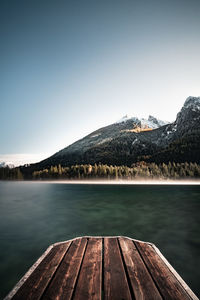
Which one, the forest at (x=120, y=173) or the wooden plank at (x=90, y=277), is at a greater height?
the wooden plank at (x=90, y=277)

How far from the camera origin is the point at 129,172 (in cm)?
12888

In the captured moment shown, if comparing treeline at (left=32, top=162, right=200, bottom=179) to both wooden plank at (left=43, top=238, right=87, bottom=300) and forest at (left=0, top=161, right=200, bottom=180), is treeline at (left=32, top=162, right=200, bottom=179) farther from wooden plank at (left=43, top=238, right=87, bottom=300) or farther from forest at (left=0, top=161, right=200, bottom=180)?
wooden plank at (left=43, top=238, right=87, bottom=300)

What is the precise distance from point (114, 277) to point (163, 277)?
1361 millimetres

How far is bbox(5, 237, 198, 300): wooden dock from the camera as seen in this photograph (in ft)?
12.3

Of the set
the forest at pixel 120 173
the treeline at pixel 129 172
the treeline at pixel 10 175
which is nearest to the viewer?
the treeline at pixel 129 172

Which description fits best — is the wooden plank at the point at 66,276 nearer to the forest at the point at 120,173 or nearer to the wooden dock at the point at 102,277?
the wooden dock at the point at 102,277

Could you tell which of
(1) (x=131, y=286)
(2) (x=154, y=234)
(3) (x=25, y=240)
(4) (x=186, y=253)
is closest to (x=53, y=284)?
(1) (x=131, y=286)

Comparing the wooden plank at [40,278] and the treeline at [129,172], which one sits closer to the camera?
the wooden plank at [40,278]

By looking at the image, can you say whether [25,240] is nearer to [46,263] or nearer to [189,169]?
[46,263]

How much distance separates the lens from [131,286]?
13.3 feet

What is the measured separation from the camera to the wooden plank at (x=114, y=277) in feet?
12.3

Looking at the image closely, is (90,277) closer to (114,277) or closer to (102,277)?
(102,277)

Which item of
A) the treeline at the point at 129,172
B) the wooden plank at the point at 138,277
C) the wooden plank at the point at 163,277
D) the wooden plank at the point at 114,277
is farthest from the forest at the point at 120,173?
the wooden plank at the point at 114,277

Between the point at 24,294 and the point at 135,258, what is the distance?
343 cm
